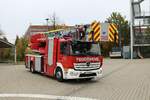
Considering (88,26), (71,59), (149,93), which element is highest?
(88,26)

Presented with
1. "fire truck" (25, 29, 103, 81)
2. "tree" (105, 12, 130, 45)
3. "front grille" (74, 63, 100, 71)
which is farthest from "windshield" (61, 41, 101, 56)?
"tree" (105, 12, 130, 45)

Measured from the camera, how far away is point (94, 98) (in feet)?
44.5

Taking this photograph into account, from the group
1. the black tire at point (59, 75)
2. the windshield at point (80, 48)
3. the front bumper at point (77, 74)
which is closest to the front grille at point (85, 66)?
the front bumper at point (77, 74)

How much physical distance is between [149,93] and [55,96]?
4032 mm

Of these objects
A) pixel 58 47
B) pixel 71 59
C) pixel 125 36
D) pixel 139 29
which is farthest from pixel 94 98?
pixel 125 36

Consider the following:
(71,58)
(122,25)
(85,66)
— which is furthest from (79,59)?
(122,25)

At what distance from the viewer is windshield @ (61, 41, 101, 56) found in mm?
18750

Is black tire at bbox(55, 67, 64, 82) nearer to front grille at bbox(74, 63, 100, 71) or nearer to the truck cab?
the truck cab

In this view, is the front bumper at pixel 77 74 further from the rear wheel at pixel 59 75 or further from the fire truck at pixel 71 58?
the rear wheel at pixel 59 75

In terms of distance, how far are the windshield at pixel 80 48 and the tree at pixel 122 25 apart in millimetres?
62929

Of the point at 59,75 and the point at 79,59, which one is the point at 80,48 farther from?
the point at 59,75

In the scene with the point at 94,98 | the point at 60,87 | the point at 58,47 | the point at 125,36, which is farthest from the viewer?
the point at 125,36

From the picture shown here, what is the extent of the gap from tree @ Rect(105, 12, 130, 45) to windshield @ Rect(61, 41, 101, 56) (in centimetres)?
6293

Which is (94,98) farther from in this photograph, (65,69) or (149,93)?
(65,69)
